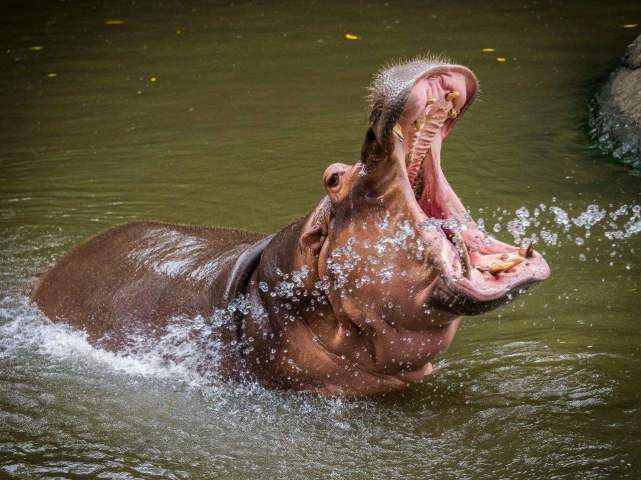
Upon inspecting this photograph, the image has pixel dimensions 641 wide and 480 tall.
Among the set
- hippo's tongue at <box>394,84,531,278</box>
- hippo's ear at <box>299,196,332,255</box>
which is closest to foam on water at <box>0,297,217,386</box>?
hippo's ear at <box>299,196,332,255</box>

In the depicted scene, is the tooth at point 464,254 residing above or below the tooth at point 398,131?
below

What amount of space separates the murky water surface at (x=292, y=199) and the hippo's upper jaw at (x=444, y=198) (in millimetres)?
715

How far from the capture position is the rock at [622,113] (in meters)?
7.54

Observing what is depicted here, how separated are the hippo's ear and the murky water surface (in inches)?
26.4

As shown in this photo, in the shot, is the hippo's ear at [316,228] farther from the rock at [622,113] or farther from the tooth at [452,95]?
the rock at [622,113]

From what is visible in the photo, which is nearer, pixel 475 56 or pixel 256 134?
pixel 256 134

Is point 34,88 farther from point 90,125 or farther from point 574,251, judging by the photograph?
point 574,251

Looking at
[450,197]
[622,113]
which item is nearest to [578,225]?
[622,113]

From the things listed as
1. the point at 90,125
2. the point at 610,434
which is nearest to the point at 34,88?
the point at 90,125

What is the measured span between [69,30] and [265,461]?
8.96 m

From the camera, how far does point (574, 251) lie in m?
6.10

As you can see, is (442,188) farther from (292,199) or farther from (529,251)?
(292,199)

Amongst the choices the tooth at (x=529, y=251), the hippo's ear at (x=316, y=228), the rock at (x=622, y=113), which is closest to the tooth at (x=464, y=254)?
the tooth at (x=529, y=251)

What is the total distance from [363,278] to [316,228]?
0.29 metres
